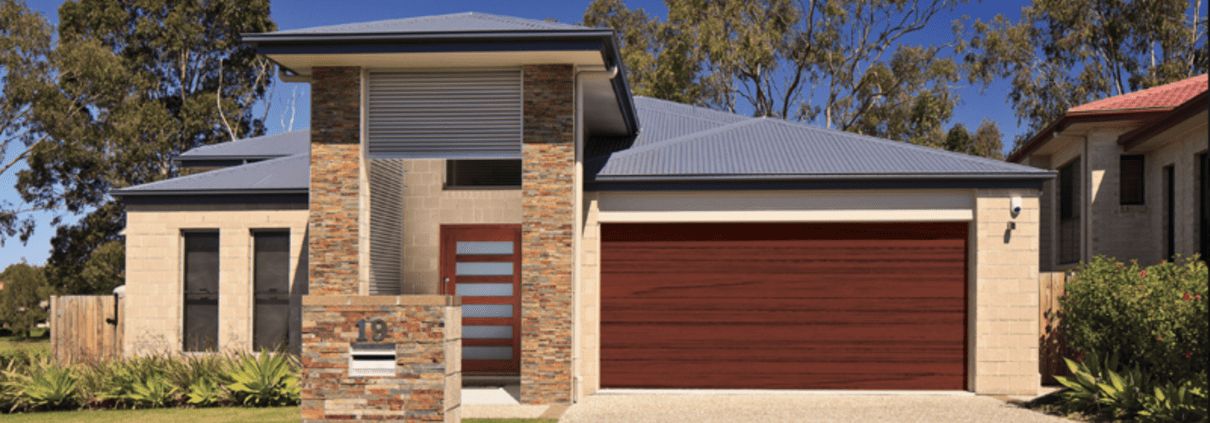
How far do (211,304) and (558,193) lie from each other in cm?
689

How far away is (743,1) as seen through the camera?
32.7 metres

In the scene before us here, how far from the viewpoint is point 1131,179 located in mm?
17969

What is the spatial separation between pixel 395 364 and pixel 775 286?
6.34 metres

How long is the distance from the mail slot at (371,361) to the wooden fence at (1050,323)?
9362 millimetres

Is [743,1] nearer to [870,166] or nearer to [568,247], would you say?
[870,166]

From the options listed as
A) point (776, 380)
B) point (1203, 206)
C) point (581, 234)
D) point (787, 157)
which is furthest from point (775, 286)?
point (1203, 206)

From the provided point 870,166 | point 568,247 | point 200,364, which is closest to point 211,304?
point 200,364

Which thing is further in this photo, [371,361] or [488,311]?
[488,311]

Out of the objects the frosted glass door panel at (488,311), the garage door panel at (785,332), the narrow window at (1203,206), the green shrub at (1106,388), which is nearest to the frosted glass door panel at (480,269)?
the frosted glass door panel at (488,311)

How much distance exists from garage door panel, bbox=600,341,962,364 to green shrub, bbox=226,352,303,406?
4246 mm

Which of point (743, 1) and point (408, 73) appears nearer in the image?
point (408, 73)

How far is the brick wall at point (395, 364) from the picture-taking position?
8.50 m

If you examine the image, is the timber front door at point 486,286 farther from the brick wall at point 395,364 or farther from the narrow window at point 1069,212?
the narrow window at point 1069,212

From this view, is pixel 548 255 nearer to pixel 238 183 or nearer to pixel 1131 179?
pixel 238 183
